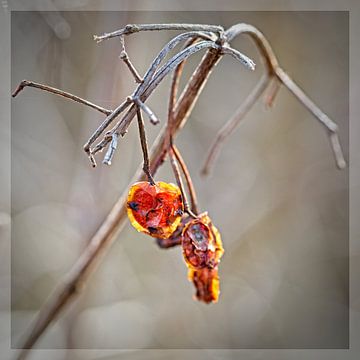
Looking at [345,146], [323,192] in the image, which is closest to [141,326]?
[323,192]

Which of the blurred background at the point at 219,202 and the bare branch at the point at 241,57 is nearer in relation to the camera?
the bare branch at the point at 241,57

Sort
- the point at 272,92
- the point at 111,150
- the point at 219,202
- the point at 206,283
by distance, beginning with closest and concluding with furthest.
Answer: the point at 111,150
the point at 206,283
the point at 272,92
the point at 219,202

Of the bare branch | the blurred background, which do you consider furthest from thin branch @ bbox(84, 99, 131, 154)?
the blurred background

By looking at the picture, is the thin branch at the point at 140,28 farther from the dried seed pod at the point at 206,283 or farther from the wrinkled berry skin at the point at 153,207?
the dried seed pod at the point at 206,283

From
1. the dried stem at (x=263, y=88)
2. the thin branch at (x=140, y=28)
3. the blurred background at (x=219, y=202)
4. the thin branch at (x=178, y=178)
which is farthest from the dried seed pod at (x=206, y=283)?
the blurred background at (x=219, y=202)

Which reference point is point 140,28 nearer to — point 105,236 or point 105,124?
point 105,124

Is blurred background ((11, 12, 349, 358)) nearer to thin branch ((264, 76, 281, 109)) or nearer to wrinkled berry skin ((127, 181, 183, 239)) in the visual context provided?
thin branch ((264, 76, 281, 109))

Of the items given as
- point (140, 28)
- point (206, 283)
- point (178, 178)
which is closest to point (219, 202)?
point (206, 283)

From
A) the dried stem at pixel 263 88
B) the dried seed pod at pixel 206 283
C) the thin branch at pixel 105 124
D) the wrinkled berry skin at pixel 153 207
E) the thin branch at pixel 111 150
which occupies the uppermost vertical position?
the dried stem at pixel 263 88
